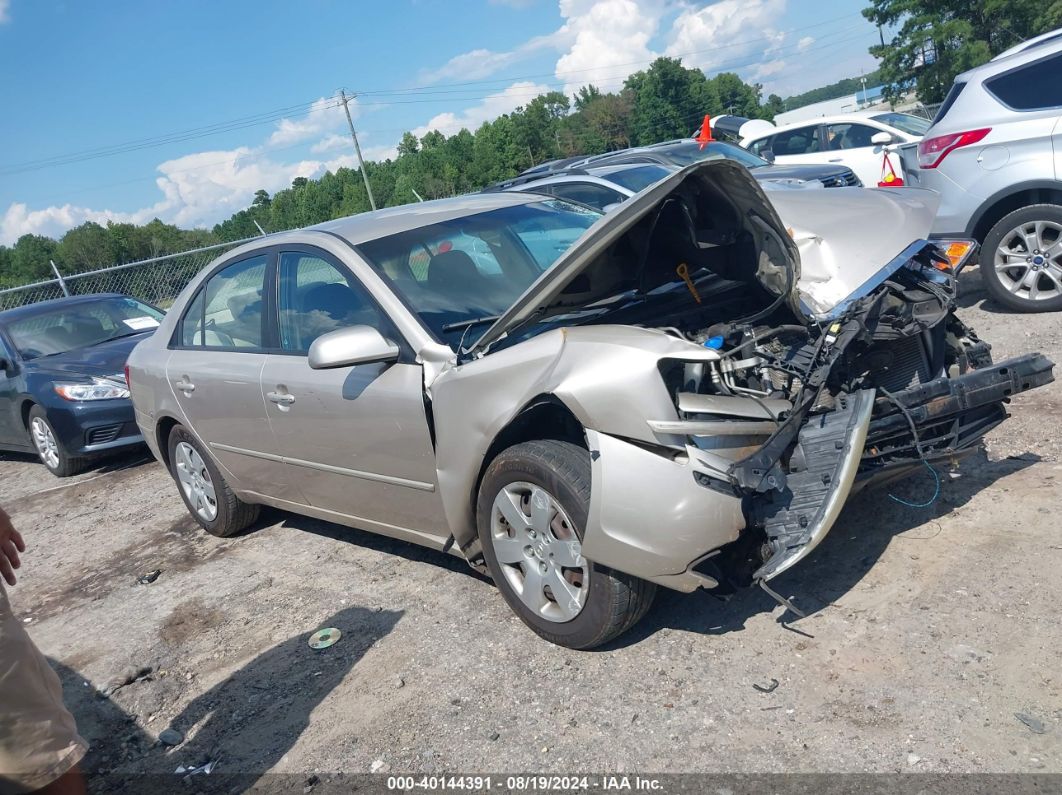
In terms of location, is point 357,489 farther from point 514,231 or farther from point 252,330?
point 514,231

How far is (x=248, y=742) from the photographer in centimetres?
335

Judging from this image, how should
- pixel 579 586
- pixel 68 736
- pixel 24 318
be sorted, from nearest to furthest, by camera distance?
pixel 68 736 < pixel 579 586 < pixel 24 318

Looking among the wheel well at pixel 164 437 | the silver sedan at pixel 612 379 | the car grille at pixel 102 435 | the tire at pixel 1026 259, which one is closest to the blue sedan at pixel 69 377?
the car grille at pixel 102 435

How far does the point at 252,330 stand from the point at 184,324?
3.43ft

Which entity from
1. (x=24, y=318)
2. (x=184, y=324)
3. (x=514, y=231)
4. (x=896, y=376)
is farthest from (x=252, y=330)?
(x=24, y=318)

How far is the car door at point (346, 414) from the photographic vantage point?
3746mm

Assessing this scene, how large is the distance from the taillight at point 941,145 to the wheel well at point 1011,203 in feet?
1.74

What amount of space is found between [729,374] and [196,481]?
152 inches

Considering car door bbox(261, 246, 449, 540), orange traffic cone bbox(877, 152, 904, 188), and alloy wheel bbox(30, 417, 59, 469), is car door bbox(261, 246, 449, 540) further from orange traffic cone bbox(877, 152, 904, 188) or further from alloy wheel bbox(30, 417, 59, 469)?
orange traffic cone bbox(877, 152, 904, 188)

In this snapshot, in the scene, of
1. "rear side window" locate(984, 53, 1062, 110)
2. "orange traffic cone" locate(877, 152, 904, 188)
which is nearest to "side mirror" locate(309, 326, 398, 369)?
"rear side window" locate(984, 53, 1062, 110)

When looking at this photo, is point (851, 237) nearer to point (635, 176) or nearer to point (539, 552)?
point (539, 552)

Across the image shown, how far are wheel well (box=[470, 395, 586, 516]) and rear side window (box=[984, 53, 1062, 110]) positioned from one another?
5.18m

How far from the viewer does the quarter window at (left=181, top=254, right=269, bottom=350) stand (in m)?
4.73

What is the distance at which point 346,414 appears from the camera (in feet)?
13.1
